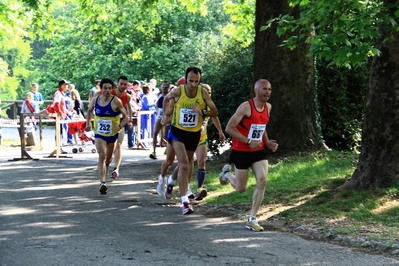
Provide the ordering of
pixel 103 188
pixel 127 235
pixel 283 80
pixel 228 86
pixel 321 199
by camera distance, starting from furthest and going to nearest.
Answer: pixel 228 86 < pixel 283 80 < pixel 103 188 < pixel 321 199 < pixel 127 235

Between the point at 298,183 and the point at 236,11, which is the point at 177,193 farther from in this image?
the point at 236,11

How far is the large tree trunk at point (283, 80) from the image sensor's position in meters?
17.1

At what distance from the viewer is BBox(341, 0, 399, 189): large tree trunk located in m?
12.6

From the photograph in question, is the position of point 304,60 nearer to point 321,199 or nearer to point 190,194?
point 190,194

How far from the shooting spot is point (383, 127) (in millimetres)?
12742

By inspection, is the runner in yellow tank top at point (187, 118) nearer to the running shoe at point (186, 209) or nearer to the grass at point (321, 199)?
the running shoe at point (186, 209)

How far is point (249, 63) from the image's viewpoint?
1911 cm

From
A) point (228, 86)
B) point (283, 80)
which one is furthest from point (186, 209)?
point (228, 86)

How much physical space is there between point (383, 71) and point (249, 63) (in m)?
6.63

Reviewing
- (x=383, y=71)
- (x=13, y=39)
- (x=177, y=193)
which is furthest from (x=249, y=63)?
(x=13, y=39)

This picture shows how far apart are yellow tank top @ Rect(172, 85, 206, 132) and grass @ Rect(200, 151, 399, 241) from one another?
4.77 ft

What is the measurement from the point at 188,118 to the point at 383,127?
2.79 metres

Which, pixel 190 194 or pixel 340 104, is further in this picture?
pixel 340 104

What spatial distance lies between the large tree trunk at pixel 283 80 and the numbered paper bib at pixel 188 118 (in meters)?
4.91
